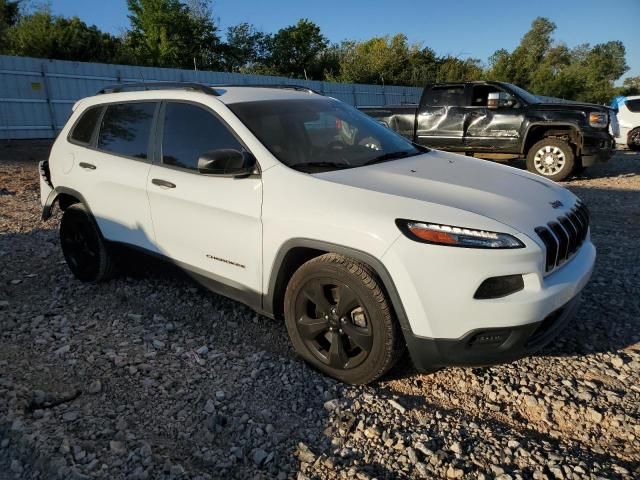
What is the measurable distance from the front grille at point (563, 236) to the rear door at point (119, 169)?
8.89 ft

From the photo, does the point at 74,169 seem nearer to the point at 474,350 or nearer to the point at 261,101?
the point at 261,101

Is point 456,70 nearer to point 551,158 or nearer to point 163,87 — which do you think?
point 551,158

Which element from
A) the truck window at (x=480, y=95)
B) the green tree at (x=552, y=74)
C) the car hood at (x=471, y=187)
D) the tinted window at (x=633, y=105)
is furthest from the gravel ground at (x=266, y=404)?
the green tree at (x=552, y=74)

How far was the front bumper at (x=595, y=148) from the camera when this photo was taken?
350 inches

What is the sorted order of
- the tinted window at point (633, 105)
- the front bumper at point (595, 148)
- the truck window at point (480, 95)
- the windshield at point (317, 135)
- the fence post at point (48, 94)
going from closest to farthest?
the windshield at point (317, 135) → the front bumper at point (595, 148) → the truck window at point (480, 95) → the tinted window at point (633, 105) → the fence post at point (48, 94)

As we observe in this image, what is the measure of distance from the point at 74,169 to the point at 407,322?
3.34 m

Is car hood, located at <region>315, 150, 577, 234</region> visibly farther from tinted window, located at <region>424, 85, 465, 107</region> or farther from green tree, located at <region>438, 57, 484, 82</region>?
green tree, located at <region>438, 57, 484, 82</region>

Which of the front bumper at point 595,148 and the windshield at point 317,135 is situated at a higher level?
the windshield at point 317,135

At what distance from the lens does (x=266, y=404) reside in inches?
110

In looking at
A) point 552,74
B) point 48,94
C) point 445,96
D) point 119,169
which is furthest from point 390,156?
point 552,74

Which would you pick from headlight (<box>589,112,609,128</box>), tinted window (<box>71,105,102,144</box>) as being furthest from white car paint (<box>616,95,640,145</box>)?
tinted window (<box>71,105,102,144</box>)

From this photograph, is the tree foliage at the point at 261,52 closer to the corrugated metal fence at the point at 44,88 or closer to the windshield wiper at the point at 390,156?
the corrugated metal fence at the point at 44,88

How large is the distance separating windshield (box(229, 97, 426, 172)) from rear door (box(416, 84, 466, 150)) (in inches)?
252

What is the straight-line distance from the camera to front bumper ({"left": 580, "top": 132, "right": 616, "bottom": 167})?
29.2 feet
